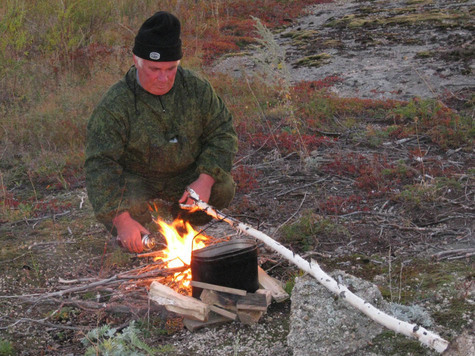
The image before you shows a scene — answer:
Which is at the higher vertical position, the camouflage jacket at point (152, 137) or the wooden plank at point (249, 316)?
the camouflage jacket at point (152, 137)

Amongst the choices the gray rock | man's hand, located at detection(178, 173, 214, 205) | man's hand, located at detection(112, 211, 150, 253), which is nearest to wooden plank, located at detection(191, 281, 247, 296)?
the gray rock

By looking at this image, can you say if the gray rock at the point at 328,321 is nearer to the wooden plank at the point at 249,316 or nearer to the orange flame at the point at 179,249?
the wooden plank at the point at 249,316

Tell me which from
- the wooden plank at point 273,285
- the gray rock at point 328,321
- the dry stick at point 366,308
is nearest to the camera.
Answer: the dry stick at point 366,308

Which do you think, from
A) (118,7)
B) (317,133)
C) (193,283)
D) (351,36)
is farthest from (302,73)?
(193,283)

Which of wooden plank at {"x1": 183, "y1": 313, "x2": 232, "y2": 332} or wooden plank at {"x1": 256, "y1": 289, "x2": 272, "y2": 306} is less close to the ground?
wooden plank at {"x1": 256, "y1": 289, "x2": 272, "y2": 306}

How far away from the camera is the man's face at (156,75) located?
159 inches

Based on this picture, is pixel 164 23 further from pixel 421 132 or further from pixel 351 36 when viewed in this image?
pixel 351 36

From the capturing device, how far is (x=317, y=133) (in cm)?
739

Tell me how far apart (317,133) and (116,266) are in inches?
145

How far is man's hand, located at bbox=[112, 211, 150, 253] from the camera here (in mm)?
3930

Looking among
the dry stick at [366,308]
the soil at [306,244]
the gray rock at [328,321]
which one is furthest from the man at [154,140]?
the gray rock at [328,321]

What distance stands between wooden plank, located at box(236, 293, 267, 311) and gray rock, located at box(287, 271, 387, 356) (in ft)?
0.65

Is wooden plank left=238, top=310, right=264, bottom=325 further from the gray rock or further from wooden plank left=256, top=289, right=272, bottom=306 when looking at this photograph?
the gray rock

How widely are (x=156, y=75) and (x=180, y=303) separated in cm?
165
